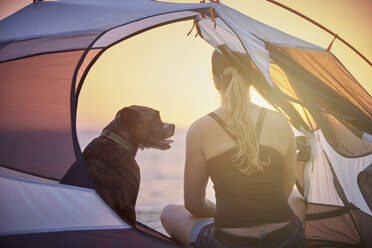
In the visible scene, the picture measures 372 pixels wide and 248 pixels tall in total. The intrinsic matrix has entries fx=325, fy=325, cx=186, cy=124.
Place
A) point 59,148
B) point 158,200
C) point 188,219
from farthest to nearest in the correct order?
1. point 158,200
2. point 188,219
3. point 59,148

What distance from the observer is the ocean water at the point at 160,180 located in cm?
703

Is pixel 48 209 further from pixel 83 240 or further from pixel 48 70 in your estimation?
pixel 48 70

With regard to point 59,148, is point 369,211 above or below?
below

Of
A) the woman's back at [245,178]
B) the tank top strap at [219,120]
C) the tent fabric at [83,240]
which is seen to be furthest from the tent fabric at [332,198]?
the tent fabric at [83,240]

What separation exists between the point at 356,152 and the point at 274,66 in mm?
975

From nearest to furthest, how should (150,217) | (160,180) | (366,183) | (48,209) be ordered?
(48,209), (366,183), (150,217), (160,180)

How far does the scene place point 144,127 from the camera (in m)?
3.75

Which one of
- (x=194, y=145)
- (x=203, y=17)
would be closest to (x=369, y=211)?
(x=194, y=145)

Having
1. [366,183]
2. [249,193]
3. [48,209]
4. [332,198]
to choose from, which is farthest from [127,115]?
[366,183]

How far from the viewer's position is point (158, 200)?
7.15 m

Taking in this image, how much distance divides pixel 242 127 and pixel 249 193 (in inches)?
14.0

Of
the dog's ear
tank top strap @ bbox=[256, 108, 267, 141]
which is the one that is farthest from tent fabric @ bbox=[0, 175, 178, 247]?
the dog's ear

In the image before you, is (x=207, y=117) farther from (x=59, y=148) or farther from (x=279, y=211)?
(x=59, y=148)

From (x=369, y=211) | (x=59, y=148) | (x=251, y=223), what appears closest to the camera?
(x=251, y=223)
